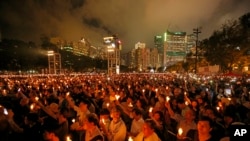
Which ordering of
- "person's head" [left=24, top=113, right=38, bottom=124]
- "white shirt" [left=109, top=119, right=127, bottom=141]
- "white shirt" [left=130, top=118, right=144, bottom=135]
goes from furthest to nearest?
"person's head" [left=24, top=113, right=38, bottom=124] → "white shirt" [left=130, top=118, right=144, bottom=135] → "white shirt" [left=109, top=119, right=127, bottom=141]

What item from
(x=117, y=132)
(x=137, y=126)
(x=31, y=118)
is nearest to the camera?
(x=117, y=132)

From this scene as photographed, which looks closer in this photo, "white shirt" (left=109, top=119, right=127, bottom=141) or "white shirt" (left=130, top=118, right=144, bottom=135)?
"white shirt" (left=109, top=119, right=127, bottom=141)

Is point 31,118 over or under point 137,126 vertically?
under

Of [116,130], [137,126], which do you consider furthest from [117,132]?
[137,126]

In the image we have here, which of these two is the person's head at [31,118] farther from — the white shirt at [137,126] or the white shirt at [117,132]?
the white shirt at [117,132]

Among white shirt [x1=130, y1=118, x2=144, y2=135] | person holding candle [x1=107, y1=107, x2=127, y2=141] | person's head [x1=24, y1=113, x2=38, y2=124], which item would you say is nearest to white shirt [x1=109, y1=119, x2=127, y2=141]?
person holding candle [x1=107, y1=107, x2=127, y2=141]

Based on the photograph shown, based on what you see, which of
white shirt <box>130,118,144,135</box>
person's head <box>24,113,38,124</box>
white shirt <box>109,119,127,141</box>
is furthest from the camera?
person's head <box>24,113,38,124</box>

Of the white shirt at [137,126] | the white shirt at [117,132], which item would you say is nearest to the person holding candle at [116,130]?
the white shirt at [117,132]

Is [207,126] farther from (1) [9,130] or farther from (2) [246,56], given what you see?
(2) [246,56]

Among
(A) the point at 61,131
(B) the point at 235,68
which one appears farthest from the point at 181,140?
(B) the point at 235,68

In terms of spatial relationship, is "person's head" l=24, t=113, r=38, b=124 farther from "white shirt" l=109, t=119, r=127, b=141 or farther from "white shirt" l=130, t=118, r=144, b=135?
"white shirt" l=109, t=119, r=127, b=141

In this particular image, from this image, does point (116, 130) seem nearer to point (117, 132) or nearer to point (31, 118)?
point (117, 132)

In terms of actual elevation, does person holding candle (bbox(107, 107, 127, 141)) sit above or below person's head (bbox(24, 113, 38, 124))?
above

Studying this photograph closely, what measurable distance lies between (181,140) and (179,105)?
4.79 m
